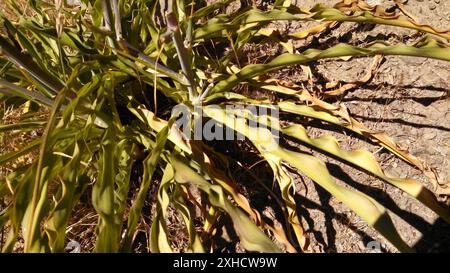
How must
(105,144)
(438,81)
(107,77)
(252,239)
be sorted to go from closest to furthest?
(252,239)
(105,144)
(107,77)
(438,81)

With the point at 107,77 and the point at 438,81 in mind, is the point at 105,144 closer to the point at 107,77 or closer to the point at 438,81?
the point at 107,77

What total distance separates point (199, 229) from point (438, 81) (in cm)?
80

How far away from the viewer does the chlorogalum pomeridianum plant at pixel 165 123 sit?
3.24 feet

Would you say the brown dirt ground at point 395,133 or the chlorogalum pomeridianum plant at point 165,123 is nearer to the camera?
the chlorogalum pomeridianum plant at point 165,123

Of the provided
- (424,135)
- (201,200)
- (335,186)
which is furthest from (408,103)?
(201,200)

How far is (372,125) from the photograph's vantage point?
1418mm

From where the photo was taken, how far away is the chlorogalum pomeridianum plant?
99 cm

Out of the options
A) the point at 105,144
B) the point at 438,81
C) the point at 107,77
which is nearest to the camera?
the point at 105,144

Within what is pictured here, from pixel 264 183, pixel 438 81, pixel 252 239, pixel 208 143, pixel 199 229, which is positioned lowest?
pixel 252 239

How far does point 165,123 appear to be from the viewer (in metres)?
1.28

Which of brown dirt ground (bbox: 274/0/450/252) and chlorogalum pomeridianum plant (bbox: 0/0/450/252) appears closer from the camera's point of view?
chlorogalum pomeridianum plant (bbox: 0/0/450/252)

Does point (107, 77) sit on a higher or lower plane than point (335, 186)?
higher

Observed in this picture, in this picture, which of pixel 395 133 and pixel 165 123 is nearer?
pixel 165 123

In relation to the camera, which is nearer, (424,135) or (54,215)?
(54,215)
